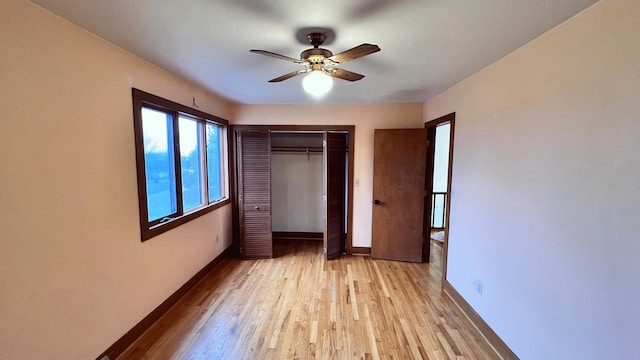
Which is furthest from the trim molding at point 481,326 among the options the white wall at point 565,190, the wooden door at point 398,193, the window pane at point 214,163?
the window pane at point 214,163

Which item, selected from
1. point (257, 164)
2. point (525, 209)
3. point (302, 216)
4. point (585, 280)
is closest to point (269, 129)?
point (257, 164)

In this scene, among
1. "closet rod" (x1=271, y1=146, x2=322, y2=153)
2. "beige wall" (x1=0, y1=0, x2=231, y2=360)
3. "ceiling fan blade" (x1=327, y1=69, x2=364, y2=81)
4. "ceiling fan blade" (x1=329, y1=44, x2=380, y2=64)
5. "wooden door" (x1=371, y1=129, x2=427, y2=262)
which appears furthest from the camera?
"closet rod" (x1=271, y1=146, x2=322, y2=153)

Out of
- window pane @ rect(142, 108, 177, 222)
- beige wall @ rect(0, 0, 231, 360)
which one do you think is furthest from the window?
beige wall @ rect(0, 0, 231, 360)

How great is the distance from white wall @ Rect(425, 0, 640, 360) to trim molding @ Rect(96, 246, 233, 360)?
9.81 feet

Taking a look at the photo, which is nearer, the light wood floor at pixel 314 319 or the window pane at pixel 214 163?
the light wood floor at pixel 314 319

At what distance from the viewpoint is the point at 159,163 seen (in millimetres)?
2574

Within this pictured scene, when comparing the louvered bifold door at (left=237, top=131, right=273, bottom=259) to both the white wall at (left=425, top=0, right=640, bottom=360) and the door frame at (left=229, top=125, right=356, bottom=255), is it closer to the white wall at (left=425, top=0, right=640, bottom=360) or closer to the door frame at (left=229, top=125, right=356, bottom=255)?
the door frame at (left=229, top=125, right=356, bottom=255)

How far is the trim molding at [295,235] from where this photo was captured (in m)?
5.05

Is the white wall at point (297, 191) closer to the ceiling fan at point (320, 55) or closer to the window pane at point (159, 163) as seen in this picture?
the window pane at point (159, 163)

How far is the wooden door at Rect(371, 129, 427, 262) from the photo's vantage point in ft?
12.6

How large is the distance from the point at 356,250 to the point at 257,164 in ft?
6.89

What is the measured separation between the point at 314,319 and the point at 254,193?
2.09m

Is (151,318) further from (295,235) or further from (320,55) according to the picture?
(295,235)

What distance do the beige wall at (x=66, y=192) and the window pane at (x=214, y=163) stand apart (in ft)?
4.48
